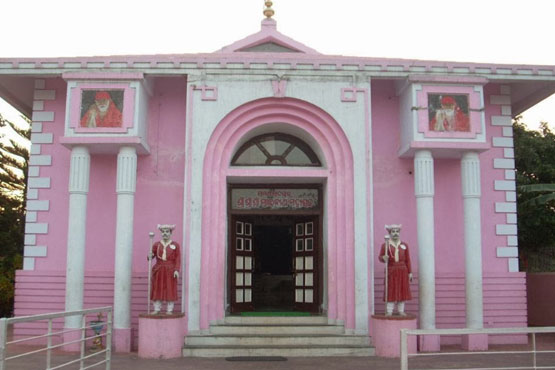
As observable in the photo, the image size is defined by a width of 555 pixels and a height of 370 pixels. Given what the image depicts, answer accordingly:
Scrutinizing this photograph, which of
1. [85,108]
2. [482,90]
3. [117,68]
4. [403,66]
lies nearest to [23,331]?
[85,108]

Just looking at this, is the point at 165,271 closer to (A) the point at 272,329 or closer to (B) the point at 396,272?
(A) the point at 272,329

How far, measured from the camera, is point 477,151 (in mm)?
12102

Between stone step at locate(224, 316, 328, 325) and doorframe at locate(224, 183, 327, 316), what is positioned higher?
doorframe at locate(224, 183, 327, 316)

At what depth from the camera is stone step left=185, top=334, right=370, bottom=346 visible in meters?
11.2

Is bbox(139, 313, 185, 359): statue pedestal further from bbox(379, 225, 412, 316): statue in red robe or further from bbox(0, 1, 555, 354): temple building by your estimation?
bbox(379, 225, 412, 316): statue in red robe

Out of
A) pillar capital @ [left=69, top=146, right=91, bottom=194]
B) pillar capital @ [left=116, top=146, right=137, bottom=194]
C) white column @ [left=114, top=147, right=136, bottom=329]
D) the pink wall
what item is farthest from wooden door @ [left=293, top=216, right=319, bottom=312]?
pillar capital @ [left=69, top=146, right=91, bottom=194]

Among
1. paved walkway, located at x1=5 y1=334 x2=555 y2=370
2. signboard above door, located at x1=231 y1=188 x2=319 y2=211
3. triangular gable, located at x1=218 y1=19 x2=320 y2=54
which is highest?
triangular gable, located at x1=218 y1=19 x2=320 y2=54

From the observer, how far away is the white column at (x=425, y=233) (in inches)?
460

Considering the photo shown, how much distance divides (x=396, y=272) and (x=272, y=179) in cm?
322

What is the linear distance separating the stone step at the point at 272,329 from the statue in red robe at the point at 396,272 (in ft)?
3.78

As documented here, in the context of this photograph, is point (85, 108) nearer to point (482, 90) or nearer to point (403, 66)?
point (403, 66)

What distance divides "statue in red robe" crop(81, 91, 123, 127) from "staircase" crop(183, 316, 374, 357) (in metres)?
4.30

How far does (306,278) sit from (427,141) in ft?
12.8

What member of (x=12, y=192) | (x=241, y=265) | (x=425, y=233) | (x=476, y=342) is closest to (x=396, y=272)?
(x=425, y=233)
